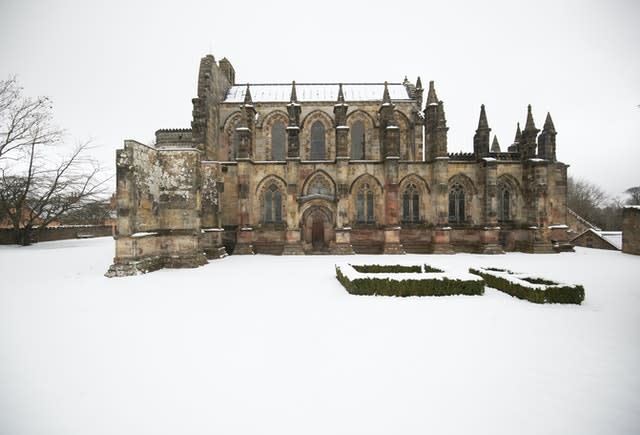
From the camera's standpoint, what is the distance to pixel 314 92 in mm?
27672

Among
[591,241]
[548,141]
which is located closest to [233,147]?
[548,141]

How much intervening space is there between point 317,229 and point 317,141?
9.12 metres

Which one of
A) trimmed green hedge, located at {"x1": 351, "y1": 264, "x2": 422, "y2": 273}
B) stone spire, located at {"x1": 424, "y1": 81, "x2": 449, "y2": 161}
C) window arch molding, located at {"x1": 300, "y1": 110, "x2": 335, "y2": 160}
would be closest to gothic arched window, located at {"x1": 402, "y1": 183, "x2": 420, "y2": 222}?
stone spire, located at {"x1": 424, "y1": 81, "x2": 449, "y2": 161}

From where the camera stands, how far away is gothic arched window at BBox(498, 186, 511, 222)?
75.4ft

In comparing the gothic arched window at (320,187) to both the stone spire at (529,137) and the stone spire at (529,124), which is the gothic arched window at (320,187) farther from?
the stone spire at (529,124)

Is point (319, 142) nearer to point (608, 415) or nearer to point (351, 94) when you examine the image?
point (351, 94)

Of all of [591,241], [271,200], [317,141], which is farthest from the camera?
[317,141]

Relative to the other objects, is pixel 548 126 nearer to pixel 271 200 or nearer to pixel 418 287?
pixel 418 287

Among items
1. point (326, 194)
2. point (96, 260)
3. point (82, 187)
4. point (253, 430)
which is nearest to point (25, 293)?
point (96, 260)

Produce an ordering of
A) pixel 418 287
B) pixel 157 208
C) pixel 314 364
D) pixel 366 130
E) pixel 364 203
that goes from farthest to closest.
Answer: pixel 366 130 < pixel 364 203 < pixel 157 208 < pixel 418 287 < pixel 314 364

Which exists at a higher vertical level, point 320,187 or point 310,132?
point 310,132

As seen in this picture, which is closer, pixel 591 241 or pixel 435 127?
pixel 435 127

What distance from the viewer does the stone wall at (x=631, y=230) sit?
21.0m

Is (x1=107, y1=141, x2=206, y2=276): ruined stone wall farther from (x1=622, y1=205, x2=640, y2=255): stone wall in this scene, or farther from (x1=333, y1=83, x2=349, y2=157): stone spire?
(x1=622, y1=205, x2=640, y2=255): stone wall
